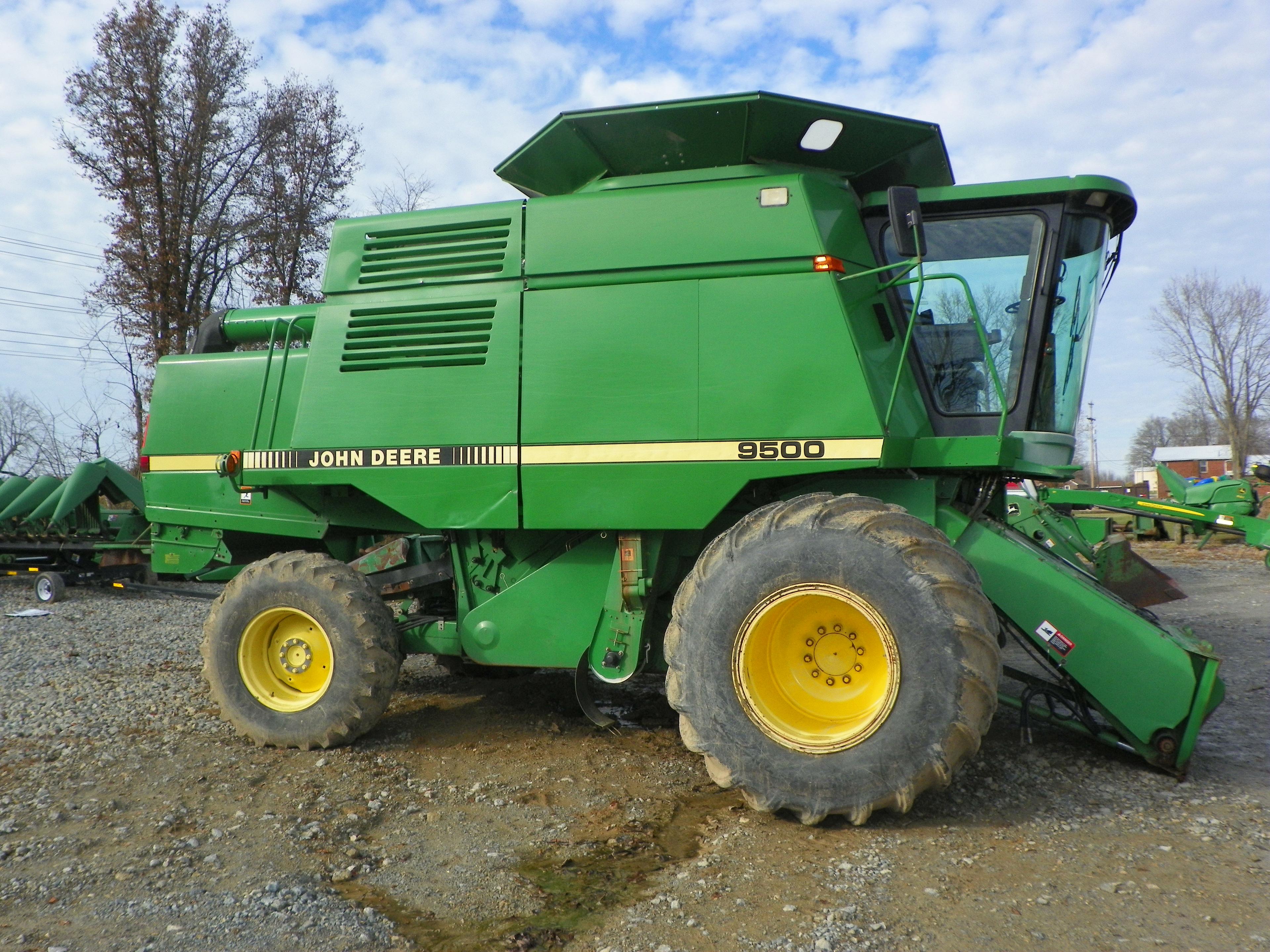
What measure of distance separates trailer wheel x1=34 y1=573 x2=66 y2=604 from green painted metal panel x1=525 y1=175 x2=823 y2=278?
935 cm

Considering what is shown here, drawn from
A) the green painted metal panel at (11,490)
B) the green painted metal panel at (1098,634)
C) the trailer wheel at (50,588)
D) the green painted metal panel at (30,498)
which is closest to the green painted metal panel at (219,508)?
the green painted metal panel at (1098,634)

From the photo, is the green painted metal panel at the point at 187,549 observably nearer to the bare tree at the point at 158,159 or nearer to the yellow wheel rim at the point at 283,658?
the yellow wheel rim at the point at 283,658

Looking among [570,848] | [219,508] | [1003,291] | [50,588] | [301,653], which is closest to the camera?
[570,848]

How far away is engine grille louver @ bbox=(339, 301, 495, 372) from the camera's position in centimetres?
459

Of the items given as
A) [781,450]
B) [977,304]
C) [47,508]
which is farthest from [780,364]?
[47,508]

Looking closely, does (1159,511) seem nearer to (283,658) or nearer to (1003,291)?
(1003,291)

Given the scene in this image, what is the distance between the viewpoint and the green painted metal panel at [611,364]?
13.9ft

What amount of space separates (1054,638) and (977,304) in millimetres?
1689

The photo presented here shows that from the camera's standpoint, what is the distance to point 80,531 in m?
11.9

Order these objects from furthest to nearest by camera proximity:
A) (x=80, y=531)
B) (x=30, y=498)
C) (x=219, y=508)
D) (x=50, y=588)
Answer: (x=30, y=498)
(x=80, y=531)
(x=50, y=588)
(x=219, y=508)

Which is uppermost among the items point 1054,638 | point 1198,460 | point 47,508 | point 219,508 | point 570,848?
point 1198,460

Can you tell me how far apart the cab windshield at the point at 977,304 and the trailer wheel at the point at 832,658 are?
1113 mm

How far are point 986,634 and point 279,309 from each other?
4.81 m

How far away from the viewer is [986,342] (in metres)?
4.32
